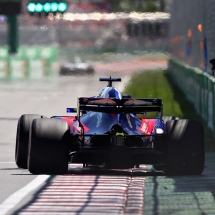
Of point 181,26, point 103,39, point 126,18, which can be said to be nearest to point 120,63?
point 126,18

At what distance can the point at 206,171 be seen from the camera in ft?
49.1

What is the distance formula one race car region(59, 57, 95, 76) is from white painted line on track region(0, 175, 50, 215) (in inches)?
2047

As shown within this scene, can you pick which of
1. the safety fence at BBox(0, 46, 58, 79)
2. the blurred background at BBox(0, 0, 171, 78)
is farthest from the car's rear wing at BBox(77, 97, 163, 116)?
the safety fence at BBox(0, 46, 58, 79)

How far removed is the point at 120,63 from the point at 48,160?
41357 mm

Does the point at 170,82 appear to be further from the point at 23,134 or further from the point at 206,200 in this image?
the point at 206,200

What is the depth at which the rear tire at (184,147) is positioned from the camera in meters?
13.8

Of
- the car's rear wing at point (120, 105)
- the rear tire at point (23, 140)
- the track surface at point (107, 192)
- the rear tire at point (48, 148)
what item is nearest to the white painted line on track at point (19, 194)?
the track surface at point (107, 192)

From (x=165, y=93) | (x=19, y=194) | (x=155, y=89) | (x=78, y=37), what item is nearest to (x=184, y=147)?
(x=19, y=194)

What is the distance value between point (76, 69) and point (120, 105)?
2059 inches

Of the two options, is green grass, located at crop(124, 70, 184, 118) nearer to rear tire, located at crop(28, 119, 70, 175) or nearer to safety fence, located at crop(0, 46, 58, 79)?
safety fence, located at crop(0, 46, 58, 79)

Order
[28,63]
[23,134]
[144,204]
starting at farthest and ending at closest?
[28,63]
[23,134]
[144,204]

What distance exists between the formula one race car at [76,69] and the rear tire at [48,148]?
51.9m

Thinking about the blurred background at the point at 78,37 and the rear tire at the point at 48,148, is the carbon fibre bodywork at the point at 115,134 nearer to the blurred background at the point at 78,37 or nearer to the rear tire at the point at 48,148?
the rear tire at the point at 48,148

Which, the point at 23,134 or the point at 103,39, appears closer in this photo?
the point at 23,134
